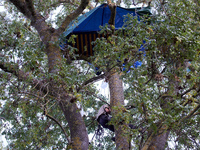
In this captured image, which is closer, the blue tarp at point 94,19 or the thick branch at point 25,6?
the thick branch at point 25,6

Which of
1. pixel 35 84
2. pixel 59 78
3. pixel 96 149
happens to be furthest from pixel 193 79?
pixel 96 149

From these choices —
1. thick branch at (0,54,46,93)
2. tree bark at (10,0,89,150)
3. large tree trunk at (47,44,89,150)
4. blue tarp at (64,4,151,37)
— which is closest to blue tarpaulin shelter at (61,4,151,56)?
blue tarp at (64,4,151,37)

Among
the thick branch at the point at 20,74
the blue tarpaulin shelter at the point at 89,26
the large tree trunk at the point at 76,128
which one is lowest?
the large tree trunk at the point at 76,128

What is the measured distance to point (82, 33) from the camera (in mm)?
5109

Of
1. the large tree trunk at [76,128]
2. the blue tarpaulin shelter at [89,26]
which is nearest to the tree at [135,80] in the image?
the large tree trunk at [76,128]

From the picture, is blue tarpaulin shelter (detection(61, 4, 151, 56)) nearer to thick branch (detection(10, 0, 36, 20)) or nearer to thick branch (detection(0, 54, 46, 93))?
thick branch (detection(10, 0, 36, 20))

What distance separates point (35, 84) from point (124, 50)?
1.31 m

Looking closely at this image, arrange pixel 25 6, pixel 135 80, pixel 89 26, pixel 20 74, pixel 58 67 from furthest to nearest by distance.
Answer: pixel 89 26, pixel 25 6, pixel 58 67, pixel 20 74, pixel 135 80

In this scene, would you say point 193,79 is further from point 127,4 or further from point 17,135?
point 127,4

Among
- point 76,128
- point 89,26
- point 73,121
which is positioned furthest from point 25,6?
point 76,128

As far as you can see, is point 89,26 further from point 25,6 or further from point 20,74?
point 20,74

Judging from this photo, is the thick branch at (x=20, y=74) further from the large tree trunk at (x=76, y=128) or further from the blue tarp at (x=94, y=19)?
the blue tarp at (x=94, y=19)

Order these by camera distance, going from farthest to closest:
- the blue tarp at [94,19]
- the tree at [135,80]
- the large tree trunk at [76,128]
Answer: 1. the blue tarp at [94,19]
2. the large tree trunk at [76,128]
3. the tree at [135,80]

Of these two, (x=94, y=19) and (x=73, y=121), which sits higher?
(x=94, y=19)
